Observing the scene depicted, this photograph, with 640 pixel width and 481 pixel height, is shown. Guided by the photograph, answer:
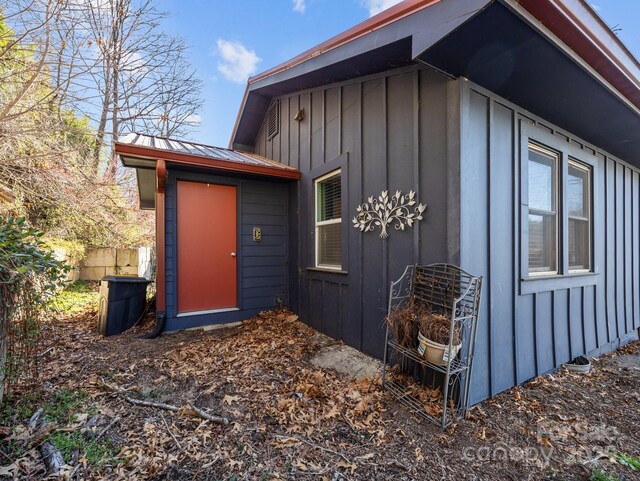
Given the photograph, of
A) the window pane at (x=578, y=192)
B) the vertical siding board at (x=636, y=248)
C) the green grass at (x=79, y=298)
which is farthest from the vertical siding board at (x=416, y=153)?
the green grass at (x=79, y=298)

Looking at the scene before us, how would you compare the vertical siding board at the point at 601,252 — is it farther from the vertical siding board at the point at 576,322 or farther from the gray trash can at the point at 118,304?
the gray trash can at the point at 118,304

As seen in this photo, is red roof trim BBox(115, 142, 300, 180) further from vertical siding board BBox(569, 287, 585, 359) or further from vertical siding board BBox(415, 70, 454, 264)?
vertical siding board BBox(569, 287, 585, 359)

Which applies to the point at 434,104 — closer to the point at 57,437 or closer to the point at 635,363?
the point at 57,437

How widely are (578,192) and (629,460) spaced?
9.94 ft

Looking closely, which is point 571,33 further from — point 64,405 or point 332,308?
point 64,405

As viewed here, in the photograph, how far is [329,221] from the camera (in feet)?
12.7

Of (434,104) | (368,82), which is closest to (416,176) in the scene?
(434,104)

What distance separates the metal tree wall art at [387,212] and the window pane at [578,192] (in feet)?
7.40

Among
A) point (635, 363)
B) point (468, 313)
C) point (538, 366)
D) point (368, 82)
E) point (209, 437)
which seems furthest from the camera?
point (635, 363)

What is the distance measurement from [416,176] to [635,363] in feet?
Result: 12.7

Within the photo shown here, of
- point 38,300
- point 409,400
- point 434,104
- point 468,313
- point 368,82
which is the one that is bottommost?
point 409,400

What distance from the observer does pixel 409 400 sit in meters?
2.27

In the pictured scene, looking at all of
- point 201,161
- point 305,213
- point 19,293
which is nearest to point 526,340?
point 305,213

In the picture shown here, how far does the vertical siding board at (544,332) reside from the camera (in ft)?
9.31
